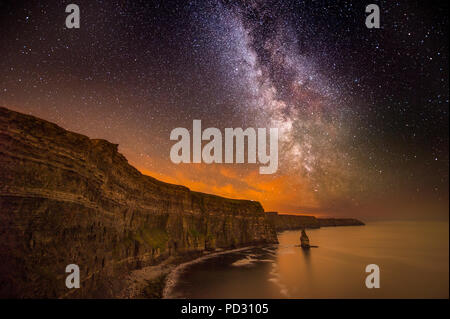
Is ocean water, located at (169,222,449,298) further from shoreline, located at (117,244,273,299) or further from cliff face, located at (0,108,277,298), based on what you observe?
cliff face, located at (0,108,277,298)

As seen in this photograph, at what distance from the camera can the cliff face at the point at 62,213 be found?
37.9 ft

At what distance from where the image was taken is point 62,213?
14523 millimetres

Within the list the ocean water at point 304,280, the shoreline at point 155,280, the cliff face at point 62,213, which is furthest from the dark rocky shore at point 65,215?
the ocean water at point 304,280

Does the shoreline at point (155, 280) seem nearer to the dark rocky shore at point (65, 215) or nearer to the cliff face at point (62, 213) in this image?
the dark rocky shore at point (65, 215)

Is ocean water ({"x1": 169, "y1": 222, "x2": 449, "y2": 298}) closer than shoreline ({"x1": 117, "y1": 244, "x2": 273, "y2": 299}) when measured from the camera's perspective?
No

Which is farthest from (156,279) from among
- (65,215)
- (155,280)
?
(65,215)

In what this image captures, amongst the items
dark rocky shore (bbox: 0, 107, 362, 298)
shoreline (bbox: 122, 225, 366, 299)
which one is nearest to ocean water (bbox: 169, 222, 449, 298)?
shoreline (bbox: 122, 225, 366, 299)

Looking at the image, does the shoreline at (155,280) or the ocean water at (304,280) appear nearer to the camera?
the shoreline at (155,280)

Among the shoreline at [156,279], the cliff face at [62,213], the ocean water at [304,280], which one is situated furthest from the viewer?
the ocean water at [304,280]

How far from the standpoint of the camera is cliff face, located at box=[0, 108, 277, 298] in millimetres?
11562

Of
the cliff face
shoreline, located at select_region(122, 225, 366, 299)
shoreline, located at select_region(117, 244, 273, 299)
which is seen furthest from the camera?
shoreline, located at select_region(122, 225, 366, 299)
